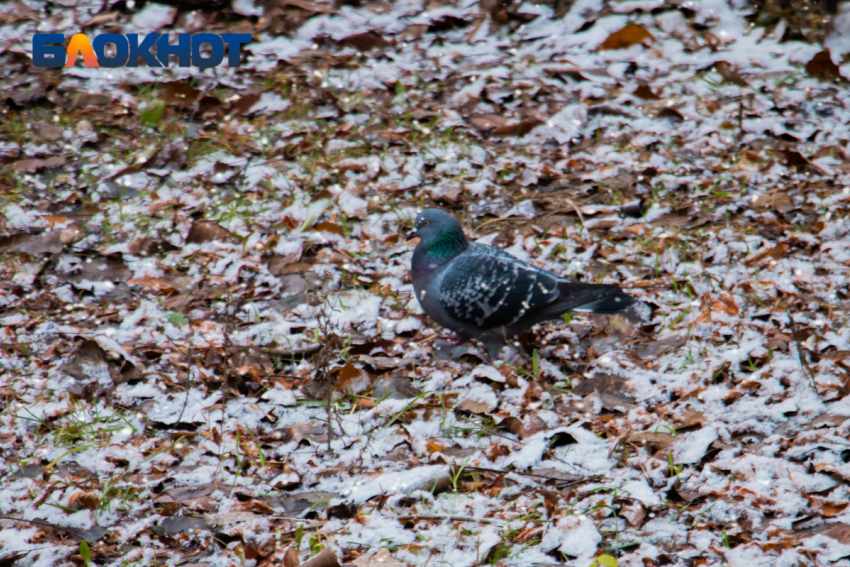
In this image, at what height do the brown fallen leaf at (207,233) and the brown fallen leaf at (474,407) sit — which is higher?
the brown fallen leaf at (207,233)

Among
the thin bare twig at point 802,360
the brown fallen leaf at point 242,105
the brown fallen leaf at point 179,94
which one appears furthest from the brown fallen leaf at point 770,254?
the brown fallen leaf at point 179,94

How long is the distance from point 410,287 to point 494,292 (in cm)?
77

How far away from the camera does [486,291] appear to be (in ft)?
11.6

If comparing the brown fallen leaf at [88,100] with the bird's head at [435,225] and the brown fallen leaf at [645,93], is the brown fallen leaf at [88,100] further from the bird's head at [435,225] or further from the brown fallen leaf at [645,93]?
the brown fallen leaf at [645,93]

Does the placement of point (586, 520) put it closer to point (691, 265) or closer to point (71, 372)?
point (691, 265)

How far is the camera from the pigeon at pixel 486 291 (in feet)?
11.5

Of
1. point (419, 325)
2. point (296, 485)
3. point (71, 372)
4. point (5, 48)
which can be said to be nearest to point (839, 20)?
point (419, 325)

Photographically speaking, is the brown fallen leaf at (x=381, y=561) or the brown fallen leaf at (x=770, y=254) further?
the brown fallen leaf at (x=770, y=254)

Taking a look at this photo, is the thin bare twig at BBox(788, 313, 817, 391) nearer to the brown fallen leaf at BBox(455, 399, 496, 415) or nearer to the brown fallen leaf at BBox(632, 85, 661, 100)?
the brown fallen leaf at BBox(455, 399, 496, 415)

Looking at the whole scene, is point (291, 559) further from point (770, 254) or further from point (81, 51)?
point (81, 51)

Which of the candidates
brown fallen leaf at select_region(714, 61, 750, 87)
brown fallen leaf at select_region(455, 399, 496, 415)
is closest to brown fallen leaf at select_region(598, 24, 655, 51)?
brown fallen leaf at select_region(714, 61, 750, 87)

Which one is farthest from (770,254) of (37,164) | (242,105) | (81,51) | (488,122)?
(81,51)

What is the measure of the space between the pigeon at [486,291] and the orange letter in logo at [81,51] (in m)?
3.94

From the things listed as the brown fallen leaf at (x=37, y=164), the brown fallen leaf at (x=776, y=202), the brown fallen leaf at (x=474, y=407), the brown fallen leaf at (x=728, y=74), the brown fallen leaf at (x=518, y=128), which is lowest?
the brown fallen leaf at (x=474, y=407)
